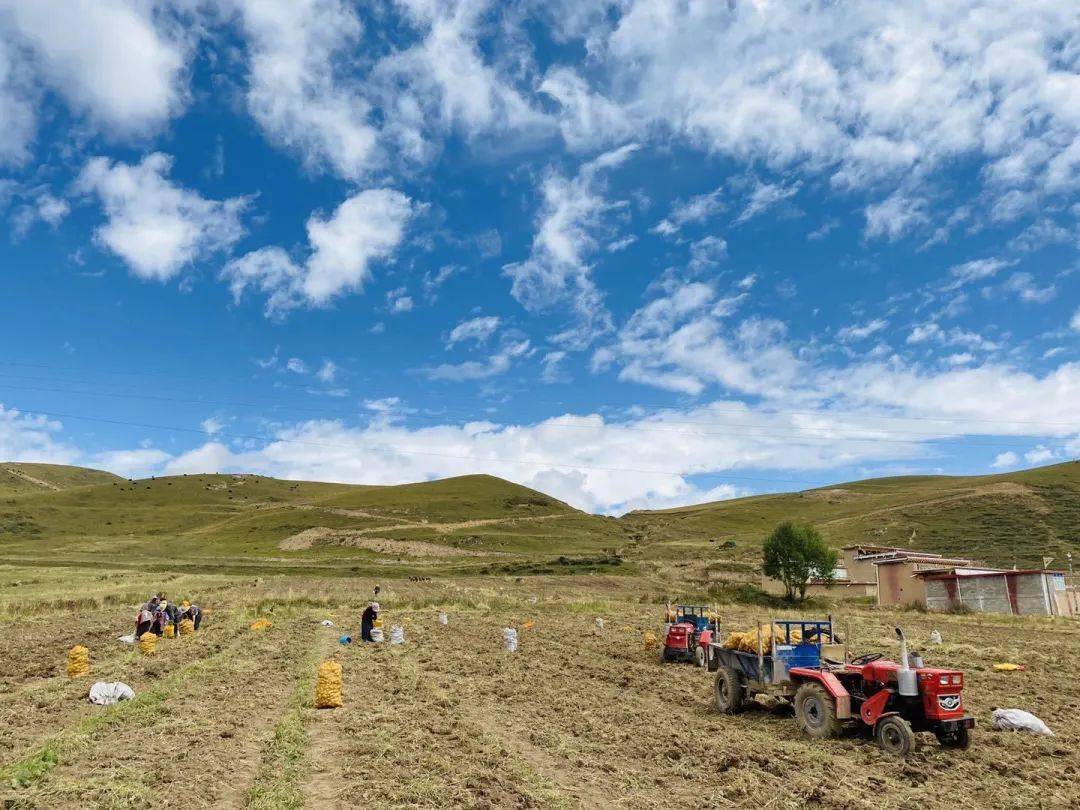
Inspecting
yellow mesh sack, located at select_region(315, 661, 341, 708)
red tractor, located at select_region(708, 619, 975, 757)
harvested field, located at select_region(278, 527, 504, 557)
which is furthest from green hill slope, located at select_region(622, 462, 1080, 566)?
yellow mesh sack, located at select_region(315, 661, 341, 708)

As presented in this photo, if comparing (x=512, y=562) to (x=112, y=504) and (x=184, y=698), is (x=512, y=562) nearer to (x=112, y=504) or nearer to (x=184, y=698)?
(x=184, y=698)

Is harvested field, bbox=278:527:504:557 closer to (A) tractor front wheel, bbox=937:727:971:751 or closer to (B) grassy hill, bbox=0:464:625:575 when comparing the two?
(B) grassy hill, bbox=0:464:625:575

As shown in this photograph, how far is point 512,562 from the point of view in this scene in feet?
329

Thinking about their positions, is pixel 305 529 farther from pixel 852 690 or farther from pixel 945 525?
pixel 852 690

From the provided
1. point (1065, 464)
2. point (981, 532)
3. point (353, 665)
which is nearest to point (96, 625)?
point (353, 665)

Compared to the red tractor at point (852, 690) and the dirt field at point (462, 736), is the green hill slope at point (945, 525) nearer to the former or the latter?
the dirt field at point (462, 736)

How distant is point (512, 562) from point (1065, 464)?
141207mm

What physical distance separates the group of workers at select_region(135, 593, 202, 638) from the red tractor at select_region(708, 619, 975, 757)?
68.4ft

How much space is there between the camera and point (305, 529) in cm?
13338

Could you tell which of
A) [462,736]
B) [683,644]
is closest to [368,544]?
[683,644]

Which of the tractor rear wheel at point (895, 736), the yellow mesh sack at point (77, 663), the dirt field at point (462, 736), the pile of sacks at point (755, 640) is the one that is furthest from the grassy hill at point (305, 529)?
the tractor rear wheel at point (895, 736)

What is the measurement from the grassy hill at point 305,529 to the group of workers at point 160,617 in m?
56.3

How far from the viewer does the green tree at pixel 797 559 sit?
66.8 m

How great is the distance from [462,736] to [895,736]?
755 centimetres
